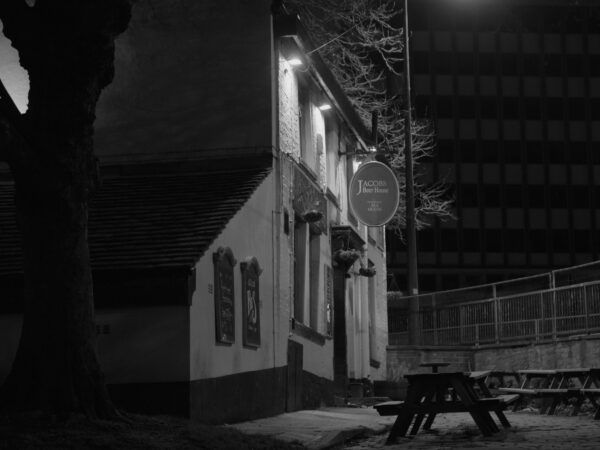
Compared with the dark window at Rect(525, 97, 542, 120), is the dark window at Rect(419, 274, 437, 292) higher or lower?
lower

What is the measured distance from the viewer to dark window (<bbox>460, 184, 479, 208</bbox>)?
79.6 meters

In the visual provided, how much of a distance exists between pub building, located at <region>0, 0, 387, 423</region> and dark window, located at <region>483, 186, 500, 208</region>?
52.5 m

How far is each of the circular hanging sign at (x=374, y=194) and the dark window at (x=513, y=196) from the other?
54.8 metres

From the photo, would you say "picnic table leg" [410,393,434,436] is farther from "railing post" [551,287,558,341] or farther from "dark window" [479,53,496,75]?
"dark window" [479,53,496,75]

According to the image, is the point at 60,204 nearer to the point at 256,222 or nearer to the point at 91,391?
the point at 91,391

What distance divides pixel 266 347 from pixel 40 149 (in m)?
7.86

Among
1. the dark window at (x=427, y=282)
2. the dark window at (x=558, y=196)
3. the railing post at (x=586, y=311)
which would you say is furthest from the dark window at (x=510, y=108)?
the railing post at (x=586, y=311)

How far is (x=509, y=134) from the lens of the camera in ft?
261

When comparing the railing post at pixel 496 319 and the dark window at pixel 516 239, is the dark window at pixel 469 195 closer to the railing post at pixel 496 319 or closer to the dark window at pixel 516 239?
the dark window at pixel 516 239

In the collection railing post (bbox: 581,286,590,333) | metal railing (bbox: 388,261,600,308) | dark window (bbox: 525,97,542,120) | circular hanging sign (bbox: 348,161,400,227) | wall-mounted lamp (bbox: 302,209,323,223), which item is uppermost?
dark window (bbox: 525,97,542,120)

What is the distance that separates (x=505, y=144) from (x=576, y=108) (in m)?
5.36

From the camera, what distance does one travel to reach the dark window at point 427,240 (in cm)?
7969

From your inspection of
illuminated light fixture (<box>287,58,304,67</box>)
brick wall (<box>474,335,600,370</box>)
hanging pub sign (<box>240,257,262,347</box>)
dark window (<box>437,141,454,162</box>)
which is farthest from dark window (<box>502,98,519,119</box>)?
hanging pub sign (<box>240,257,262,347</box>)

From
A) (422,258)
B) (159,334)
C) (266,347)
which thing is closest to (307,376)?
(266,347)
